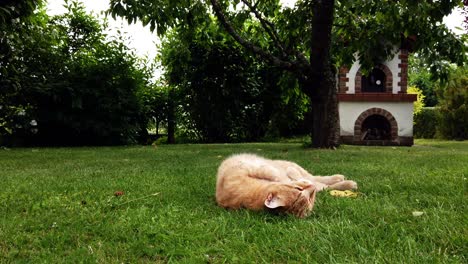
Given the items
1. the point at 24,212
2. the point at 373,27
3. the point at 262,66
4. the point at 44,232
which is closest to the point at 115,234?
the point at 44,232

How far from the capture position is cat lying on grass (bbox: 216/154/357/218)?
2.66 meters

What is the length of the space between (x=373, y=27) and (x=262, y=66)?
6430mm

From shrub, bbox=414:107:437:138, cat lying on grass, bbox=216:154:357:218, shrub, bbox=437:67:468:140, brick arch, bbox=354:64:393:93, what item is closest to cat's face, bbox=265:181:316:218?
cat lying on grass, bbox=216:154:357:218

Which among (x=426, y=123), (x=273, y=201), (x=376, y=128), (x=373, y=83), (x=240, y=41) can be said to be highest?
(x=240, y=41)

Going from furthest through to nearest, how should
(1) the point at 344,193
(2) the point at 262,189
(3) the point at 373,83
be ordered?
1. (3) the point at 373,83
2. (1) the point at 344,193
3. (2) the point at 262,189

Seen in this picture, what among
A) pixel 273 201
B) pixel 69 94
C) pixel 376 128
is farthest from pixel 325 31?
pixel 376 128

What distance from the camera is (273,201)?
105 inches

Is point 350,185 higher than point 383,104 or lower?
lower

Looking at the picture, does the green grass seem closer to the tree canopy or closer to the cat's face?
the cat's face

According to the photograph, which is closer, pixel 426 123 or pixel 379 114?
pixel 379 114

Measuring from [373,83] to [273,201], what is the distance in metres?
12.8

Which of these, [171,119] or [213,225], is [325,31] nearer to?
[213,225]

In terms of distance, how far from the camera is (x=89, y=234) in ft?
7.84

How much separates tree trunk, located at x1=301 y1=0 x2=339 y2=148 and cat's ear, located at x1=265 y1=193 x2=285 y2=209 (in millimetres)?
6068
